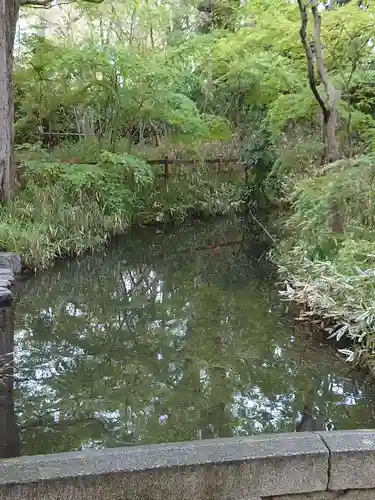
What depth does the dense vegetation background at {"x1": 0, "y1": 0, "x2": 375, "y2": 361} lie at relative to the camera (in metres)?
6.68

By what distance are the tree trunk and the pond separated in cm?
219

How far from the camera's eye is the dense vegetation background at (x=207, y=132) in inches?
263

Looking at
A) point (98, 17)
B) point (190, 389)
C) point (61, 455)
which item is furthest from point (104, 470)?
point (98, 17)

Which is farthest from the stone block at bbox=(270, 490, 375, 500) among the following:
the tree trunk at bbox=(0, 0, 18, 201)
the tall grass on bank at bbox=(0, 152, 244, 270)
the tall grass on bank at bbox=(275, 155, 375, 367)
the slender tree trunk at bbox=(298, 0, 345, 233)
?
the tree trunk at bbox=(0, 0, 18, 201)

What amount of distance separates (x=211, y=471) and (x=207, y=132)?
11367 millimetres

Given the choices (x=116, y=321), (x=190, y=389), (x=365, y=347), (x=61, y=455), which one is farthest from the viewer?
(x=116, y=321)

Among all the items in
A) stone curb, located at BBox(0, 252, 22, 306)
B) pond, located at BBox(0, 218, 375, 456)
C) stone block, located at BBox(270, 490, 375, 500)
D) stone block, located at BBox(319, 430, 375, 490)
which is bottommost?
pond, located at BBox(0, 218, 375, 456)

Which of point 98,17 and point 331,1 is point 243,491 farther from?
point 98,17

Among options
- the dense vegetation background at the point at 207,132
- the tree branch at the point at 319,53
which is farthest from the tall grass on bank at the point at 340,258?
the tree branch at the point at 319,53

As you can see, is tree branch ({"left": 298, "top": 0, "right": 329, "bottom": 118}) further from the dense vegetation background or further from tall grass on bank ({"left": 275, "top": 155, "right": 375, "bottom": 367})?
tall grass on bank ({"left": 275, "top": 155, "right": 375, "bottom": 367})

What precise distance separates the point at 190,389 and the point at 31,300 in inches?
120

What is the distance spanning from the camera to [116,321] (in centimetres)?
596

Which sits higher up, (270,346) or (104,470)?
(104,470)

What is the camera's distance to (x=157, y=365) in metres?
4.75
